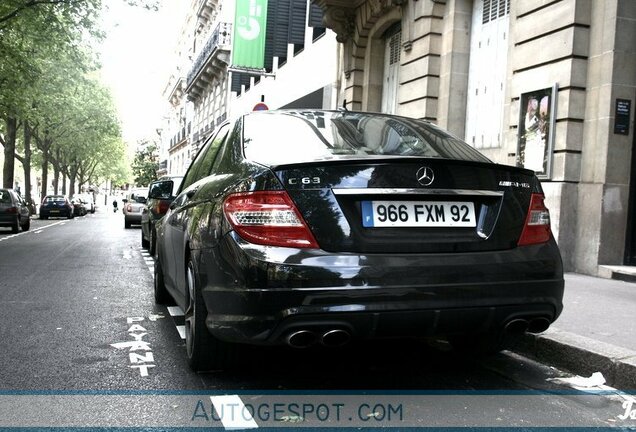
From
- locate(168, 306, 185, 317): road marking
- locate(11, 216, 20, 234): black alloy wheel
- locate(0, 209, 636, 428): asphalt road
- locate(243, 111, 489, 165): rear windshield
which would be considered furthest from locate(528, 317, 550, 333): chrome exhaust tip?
locate(11, 216, 20, 234): black alloy wheel

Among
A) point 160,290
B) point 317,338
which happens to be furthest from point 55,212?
point 317,338

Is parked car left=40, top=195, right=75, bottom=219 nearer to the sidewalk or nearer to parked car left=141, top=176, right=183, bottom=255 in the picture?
parked car left=141, top=176, right=183, bottom=255

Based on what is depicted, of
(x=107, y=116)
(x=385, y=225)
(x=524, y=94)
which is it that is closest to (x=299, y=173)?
(x=385, y=225)

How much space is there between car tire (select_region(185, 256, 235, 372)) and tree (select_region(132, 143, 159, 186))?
316 feet

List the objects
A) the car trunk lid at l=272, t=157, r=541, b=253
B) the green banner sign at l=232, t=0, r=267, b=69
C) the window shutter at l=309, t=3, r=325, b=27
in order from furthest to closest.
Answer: the green banner sign at l=232, t=0, r=267, b=69
the window shutter at l=309, t=3, r=325, b=27
the car trunk lid at l=272, t=157, r=541, b=253

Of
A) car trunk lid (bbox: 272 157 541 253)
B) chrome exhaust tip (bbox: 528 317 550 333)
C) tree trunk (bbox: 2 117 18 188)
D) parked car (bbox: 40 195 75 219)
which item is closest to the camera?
car trunk lid (bbox: 272 157 541 253)

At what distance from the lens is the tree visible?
99.8 metres

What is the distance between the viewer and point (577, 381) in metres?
4.10

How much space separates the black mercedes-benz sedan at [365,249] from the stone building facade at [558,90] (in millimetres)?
5743

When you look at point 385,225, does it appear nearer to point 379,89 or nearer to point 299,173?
point 299,173

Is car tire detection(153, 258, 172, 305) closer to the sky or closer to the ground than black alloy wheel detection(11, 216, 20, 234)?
closer to the sky

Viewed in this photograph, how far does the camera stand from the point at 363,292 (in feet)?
10.4

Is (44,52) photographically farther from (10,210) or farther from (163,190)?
(163,190)

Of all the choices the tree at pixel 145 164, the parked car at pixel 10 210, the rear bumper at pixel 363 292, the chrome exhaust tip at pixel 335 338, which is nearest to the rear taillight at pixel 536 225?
the rear bumper at pixel 363 292
